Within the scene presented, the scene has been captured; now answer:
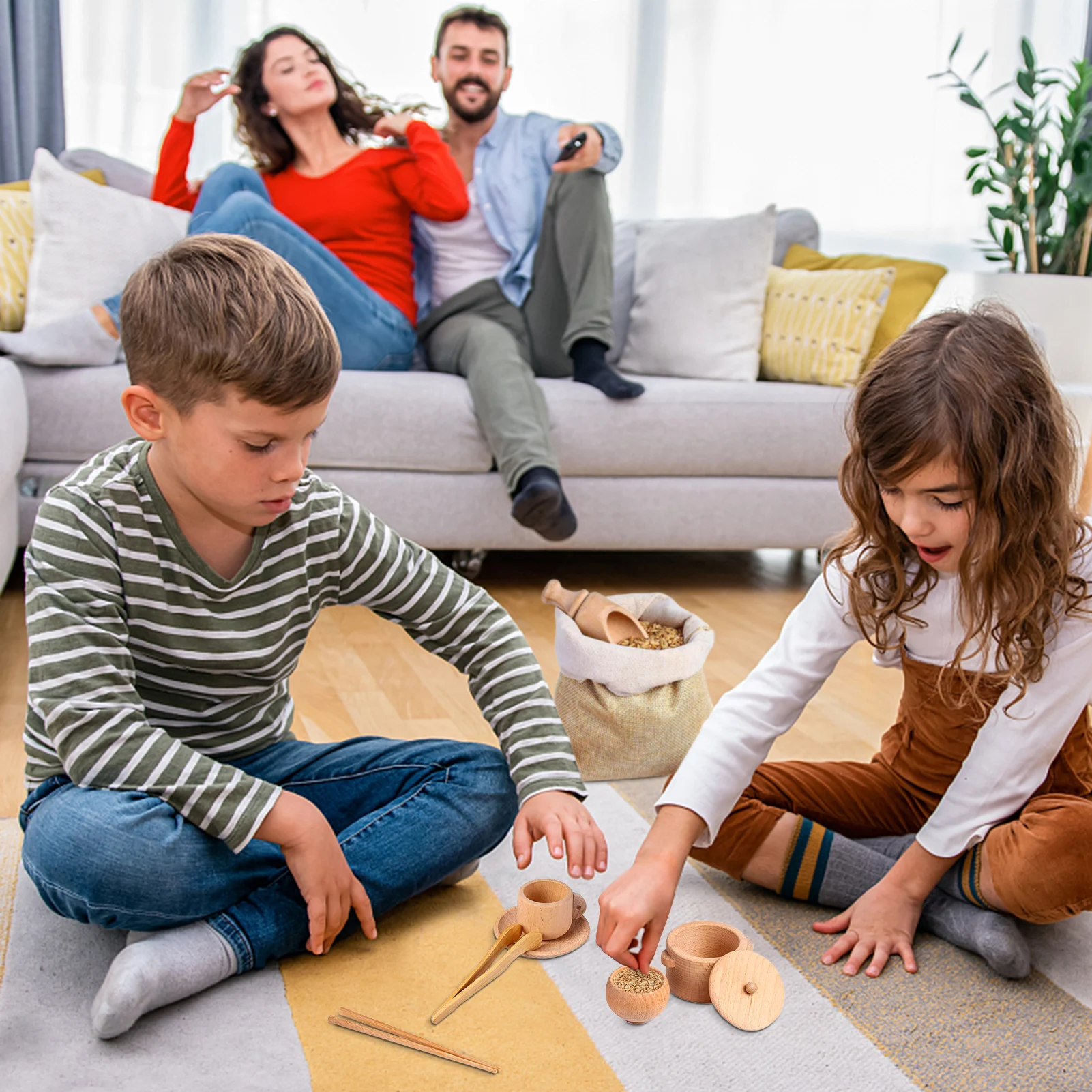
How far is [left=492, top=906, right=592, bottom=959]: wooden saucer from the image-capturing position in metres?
1.01

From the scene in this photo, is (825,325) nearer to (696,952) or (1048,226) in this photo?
(1048,226)

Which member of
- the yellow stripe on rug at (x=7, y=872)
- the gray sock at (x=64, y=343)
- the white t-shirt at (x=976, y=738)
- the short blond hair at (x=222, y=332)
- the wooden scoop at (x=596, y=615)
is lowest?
the yellow stripe on rug at (x=7, y=872)

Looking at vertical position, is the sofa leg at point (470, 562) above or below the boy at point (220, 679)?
below

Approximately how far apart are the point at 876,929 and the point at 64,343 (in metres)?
1.76

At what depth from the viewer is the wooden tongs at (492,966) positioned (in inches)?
36.3

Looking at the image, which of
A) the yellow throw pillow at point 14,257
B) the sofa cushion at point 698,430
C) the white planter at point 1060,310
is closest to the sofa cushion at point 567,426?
the sofa cushion at point 698,430

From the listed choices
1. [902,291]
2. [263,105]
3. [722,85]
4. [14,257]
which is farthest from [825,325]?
[14,257]

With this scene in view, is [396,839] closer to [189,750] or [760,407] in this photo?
[189,750]

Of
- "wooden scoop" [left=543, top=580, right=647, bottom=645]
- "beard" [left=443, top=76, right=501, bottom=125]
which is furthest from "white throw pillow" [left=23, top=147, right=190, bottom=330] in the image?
"wooden scoop" [left=543, top=580, right=647, bottom=645]

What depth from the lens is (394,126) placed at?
258cm

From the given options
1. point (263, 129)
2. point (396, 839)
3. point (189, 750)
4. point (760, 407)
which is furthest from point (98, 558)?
point (263, 129)

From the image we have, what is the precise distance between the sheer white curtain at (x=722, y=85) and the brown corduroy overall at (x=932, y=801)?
2750 millimetres

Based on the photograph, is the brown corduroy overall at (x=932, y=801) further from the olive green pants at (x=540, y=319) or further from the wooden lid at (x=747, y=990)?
the olive green pants at (x=540, y=319)

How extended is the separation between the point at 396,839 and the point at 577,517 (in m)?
1.41
